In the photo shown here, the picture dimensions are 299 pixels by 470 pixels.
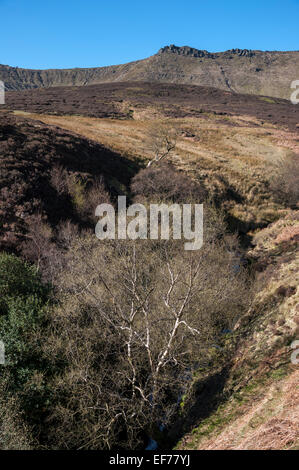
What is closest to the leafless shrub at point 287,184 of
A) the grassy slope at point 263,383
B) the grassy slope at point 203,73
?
the grassy slope at point 263,383

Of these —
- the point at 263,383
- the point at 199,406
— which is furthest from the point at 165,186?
the point at 263,383

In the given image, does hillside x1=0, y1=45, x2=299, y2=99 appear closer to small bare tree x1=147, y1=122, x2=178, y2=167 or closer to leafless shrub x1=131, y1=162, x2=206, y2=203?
small bare tree x1=147, y1=122, x2=178, y2=167

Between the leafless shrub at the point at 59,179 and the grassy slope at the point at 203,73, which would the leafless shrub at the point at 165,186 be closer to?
the leafless shrub at the point at 59,179

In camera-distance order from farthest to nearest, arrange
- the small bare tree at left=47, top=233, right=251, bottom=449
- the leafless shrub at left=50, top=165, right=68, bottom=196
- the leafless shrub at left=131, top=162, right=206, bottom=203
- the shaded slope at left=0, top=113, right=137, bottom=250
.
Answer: the leafless shrub at left=131, top=162, right=206, bottom=203 < the leafless shrub at left=50, top=165, right=68, bottom=196 < the shaded slope at left=0, top=113, right=137, bottom=250 < the small bare tree at left=47, top=233, right=251, bottom=449

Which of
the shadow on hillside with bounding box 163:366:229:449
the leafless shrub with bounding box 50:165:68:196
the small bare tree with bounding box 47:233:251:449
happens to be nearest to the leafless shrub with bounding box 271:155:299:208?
the small bare tree with bounding box 47:233:251:449
